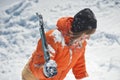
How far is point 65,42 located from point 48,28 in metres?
3.86

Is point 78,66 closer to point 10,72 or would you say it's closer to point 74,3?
point 10,72

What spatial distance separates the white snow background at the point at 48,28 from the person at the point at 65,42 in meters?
2.07

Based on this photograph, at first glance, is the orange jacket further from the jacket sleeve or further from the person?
the jacket sleeve

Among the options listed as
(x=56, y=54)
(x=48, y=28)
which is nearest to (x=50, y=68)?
(x=56, y=54)

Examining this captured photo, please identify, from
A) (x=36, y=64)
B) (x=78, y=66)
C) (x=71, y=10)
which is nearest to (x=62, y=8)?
(x=71, y=10)

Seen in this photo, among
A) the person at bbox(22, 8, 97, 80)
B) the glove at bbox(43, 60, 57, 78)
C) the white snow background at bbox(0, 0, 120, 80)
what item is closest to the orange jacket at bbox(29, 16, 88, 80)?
the person at bbox(22, 8, 97, 80)

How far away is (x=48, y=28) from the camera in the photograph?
6.83 m

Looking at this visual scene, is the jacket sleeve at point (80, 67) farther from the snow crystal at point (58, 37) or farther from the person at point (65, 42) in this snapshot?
the snow crystal at point (58, 37)

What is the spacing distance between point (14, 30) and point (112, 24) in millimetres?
2042

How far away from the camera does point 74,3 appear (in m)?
7.66

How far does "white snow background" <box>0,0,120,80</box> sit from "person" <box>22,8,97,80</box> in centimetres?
207

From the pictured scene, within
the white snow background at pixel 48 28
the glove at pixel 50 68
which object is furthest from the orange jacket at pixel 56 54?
the white snow background at pixel 48 28

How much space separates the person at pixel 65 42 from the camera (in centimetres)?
280

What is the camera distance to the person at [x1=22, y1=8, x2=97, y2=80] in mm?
2803
